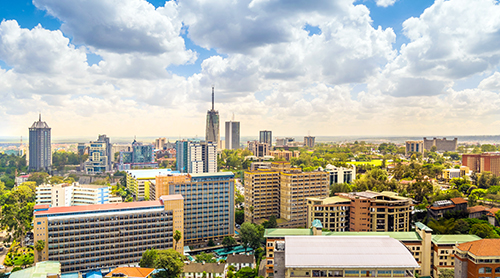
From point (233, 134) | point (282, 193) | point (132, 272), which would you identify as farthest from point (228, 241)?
point (233, 134)

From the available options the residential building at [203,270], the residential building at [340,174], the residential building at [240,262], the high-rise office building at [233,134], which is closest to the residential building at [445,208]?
the residential building at [240,262]

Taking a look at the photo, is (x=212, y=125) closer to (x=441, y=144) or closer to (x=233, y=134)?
(x=233, y=134)

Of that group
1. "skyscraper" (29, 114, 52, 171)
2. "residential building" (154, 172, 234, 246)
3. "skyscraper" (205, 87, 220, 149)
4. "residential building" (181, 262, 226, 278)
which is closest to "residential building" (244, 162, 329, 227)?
"residential building" (154, 172, 234, 246)

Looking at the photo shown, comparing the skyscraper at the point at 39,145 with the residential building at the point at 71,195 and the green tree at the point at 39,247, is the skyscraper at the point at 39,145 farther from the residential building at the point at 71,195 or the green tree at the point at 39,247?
the green tree at the point at 39,247

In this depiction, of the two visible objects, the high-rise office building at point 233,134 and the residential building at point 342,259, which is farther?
the high-rise office building at point 233,134

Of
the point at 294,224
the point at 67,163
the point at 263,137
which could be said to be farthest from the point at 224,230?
the point at 263,137

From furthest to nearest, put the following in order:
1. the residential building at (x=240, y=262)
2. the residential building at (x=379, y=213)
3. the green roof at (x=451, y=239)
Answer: the residential building at (x=379, y=213) < the residential building at (x=240, y=262) < the green roof at (x=451, y=239)

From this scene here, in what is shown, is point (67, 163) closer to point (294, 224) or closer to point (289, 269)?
point (294, 224)
